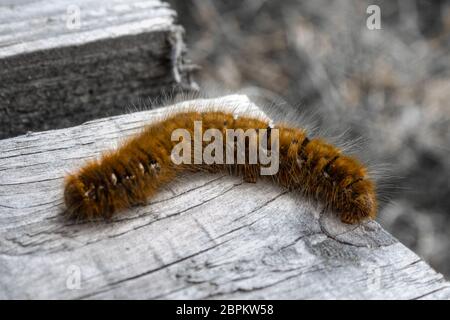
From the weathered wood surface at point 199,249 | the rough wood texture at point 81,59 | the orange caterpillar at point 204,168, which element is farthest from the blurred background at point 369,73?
the weathered wood surface at point 199,249

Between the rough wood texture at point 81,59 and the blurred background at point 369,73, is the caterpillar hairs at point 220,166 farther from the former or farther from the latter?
the blurred background at point 369,73

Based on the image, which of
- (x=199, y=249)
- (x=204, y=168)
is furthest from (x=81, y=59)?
(x=199, y=249)

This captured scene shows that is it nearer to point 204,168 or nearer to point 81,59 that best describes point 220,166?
point 204,168

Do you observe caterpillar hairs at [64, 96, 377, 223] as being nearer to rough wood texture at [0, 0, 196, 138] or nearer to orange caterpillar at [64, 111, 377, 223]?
orange caterpillar at [64, 111, 377, 223]

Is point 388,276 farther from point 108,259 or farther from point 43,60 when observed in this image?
point 43,60

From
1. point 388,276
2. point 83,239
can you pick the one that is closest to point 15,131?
point 83,239
